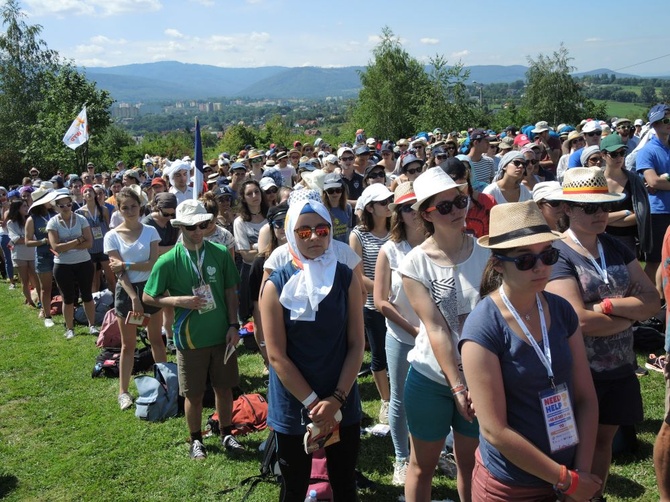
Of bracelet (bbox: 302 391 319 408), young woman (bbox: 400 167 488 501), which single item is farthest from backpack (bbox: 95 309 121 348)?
young woman (bbox: 400 167 488 501)

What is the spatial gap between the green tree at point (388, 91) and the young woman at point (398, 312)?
4743 centimetres

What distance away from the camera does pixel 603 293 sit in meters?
3.12

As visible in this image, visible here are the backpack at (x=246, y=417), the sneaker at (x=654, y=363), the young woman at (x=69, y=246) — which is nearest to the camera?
the backpack at (x=246, y=417)

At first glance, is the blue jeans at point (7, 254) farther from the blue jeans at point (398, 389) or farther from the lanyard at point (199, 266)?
the blue jeans at point (398, 389)

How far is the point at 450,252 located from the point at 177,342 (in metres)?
2.48

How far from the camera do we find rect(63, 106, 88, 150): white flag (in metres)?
13.2

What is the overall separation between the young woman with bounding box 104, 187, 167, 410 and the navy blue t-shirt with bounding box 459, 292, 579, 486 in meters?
4.34

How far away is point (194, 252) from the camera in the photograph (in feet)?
15.4

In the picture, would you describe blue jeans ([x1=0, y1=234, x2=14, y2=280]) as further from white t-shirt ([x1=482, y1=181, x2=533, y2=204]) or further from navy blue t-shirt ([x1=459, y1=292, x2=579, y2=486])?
navy blue t-shirt ([x1=459, y1=292, x2=579, y2=486])

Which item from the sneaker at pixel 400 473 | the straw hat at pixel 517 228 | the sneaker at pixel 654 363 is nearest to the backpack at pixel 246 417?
the sneaker at pixel 400 473

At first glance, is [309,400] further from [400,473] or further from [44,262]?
[44,262]

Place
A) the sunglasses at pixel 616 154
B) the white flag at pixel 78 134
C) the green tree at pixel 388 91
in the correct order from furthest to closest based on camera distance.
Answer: the green tree at pixel 388 91
the white flag at pixel 78 134
the sunglasses at pixel 616 154

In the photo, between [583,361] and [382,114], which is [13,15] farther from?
[583,361]

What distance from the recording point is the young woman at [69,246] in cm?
796
